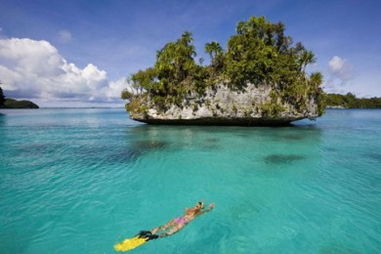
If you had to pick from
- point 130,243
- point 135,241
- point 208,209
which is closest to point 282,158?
point 208,209

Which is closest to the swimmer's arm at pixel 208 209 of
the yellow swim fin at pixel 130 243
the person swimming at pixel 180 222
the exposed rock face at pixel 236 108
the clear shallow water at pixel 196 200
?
the person swimming at pixel 180 222

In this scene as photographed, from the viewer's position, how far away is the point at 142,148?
16500 mm

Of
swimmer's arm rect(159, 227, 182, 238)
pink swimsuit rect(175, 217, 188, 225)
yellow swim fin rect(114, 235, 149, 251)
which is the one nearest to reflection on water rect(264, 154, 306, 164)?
pink swimsuit rect(175, 217, 188, 225)

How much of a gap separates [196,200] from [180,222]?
1.66 metres

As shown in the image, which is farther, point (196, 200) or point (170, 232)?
point (196, 200)

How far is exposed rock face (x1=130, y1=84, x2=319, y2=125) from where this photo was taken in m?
27.7

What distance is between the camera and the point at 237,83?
1106 inches

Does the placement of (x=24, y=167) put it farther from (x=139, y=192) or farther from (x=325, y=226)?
(x=325, y=226)

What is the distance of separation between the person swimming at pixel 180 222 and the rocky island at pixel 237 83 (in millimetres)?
22617

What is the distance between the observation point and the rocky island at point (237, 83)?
2748cm

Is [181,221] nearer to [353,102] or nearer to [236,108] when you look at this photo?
[236,108]

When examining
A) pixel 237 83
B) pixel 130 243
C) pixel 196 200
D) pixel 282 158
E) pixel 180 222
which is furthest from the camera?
pixel 237 83

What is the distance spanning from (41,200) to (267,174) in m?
9.51

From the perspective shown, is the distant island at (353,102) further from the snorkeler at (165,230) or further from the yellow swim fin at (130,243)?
the yellow swim fin at (130,243)
